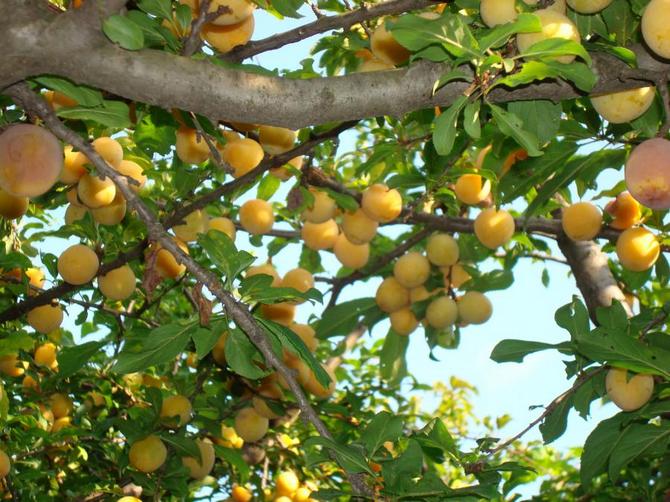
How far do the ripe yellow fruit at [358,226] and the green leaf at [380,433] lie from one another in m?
1.58

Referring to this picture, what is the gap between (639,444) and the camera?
78.4 inches

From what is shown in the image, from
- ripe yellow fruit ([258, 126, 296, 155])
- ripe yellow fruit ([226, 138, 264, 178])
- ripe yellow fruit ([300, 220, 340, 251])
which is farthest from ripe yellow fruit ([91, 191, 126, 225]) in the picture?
ripe yellow fruit ([300, 220, 340, 251])

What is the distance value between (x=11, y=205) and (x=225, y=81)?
46.9 inches

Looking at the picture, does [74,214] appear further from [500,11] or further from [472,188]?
[500,11]

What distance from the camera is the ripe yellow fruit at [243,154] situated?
2.56 meters

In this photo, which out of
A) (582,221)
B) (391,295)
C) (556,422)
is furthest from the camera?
A: (391,295)

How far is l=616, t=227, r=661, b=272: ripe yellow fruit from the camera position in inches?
111

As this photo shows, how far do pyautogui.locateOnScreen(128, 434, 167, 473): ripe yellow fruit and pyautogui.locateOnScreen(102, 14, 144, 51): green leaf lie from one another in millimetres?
1586

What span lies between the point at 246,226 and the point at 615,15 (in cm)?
181

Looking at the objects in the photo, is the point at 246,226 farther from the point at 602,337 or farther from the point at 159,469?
the point at 602,337

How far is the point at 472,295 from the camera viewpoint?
3.42 metres

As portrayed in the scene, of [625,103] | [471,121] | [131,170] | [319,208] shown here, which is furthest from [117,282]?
[625,103]

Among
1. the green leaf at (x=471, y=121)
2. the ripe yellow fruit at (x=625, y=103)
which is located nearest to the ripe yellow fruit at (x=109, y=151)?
the green leaf at (x=471, y=121)

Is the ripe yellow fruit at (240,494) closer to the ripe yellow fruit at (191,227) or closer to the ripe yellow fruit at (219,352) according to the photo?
the ripe yellow fruit at (219,352)
